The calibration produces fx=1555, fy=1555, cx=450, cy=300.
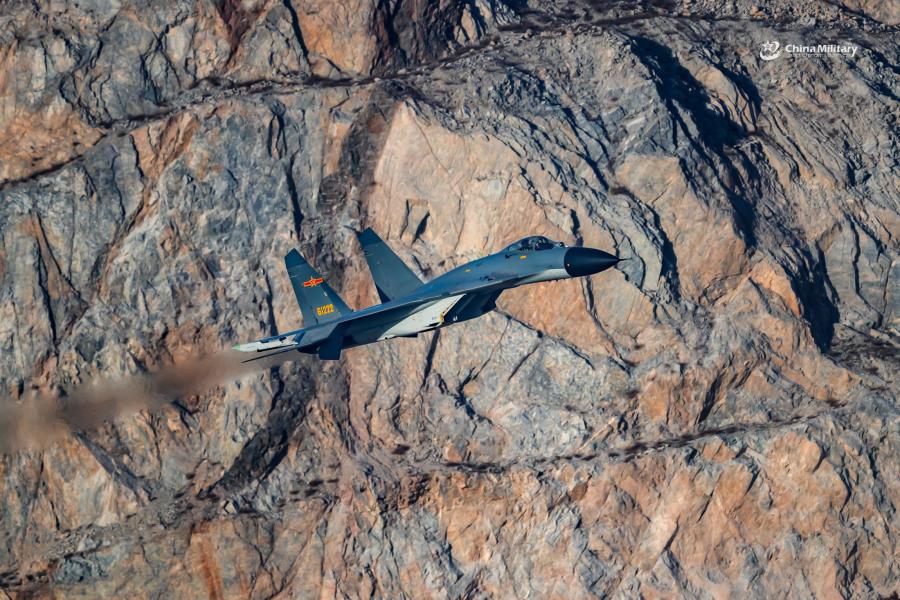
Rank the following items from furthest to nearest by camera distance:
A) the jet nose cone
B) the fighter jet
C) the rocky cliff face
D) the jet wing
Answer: the rocky cliff face → the fighter jet → the jet wing → the jet nose cone

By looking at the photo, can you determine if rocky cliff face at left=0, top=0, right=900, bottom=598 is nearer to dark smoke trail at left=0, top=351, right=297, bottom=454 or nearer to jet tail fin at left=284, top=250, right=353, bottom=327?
dark smoke trail at left=0, top=351, right=297, bottom=454

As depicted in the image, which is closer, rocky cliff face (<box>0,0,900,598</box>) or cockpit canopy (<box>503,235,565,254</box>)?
cockpit canopy (<box>503,235,565,254</box>)

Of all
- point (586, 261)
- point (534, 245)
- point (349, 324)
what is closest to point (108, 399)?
point (349, 324)

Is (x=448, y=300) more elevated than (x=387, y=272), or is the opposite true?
(x=387, y=272)

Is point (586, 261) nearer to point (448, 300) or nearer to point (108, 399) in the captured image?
point (448, 300)

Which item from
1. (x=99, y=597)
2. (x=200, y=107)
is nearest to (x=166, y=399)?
(x=99, y=597)

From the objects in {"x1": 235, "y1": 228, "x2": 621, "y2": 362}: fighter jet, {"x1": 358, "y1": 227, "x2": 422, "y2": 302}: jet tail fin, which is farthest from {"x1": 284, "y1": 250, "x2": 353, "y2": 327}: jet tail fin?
{"x1": 358, "y1": 227, "x2": 422, "y2": 302}: jet tail fin

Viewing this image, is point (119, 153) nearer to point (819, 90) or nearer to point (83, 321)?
point (83, 321)
